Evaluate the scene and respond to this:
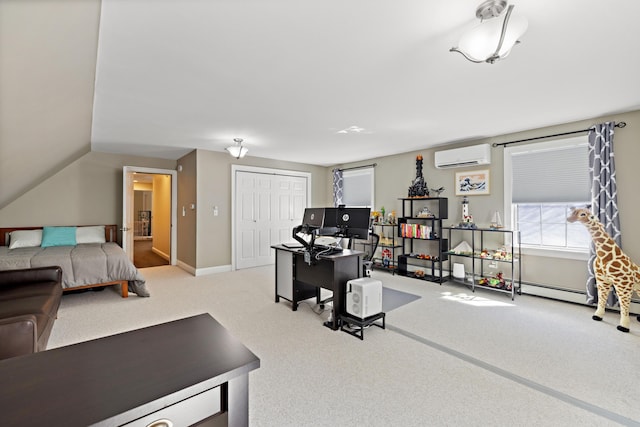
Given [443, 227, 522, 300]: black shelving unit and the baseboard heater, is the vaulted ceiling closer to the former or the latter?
[443, 227, 522, 300]: black shelving unit

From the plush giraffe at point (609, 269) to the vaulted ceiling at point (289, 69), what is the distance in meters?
1.31

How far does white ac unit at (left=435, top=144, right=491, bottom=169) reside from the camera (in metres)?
4.36

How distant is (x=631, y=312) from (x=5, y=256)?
761cm

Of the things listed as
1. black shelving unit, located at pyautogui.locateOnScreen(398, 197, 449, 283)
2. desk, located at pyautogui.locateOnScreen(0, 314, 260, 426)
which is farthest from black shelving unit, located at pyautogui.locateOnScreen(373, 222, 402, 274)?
desk, located at pyautogui.locateOnScreen(0, 314, 260, 426)

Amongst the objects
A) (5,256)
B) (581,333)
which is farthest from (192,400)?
(5,256)

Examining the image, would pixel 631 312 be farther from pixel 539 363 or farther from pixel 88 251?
pixel 88 251

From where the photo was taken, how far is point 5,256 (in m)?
3.62

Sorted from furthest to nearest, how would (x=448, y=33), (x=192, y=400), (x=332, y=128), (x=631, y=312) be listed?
(x=332, y=128), (x=631, y=312), (x=448, y=33), (x=192, y=400)

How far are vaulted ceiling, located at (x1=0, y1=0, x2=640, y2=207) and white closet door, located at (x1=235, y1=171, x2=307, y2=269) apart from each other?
209 centimetres

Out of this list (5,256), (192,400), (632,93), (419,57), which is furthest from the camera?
(5,256)

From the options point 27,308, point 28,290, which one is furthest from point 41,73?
point 28,290

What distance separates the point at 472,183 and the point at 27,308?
5.46 metres

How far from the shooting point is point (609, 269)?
3.06m

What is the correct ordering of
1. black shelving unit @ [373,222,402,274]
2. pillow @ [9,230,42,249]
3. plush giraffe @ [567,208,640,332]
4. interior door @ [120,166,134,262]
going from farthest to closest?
black shelving unit @ [373,222,402,274]
interior door @ [120,166,134,262]
pillow @ [9,230,42,249]
plush giraffe @ [567,208,640,332]
